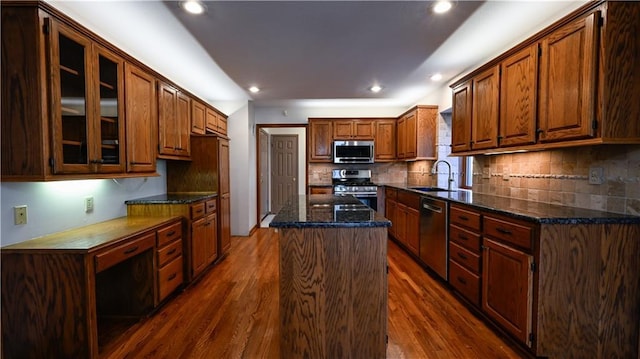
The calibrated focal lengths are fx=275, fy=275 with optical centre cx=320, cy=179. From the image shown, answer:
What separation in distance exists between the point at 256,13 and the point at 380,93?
8.82 ft

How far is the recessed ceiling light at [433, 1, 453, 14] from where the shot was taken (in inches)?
78.8

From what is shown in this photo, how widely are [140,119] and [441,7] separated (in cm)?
269

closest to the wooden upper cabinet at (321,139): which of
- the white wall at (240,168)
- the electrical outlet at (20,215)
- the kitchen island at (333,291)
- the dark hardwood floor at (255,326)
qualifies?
the white wall at (240,168)

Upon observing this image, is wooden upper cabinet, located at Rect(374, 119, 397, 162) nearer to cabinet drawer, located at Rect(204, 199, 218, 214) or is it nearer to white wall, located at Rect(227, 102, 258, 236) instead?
white wall, located at Rect(227, 102, 258, 236)

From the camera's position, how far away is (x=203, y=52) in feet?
9.30

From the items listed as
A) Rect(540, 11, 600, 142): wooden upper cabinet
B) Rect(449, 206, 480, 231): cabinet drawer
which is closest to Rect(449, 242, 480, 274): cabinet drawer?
Rect(449, 206, 480, 231): cabinet drawer

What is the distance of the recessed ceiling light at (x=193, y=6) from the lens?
77.3 inches

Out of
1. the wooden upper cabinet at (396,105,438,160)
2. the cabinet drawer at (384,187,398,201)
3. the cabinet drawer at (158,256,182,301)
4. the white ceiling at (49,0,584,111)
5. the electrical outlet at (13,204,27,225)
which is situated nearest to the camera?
the electrical outlet at (13,204,27,225)

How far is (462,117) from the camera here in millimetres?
3033

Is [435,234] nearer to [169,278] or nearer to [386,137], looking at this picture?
[169,278]

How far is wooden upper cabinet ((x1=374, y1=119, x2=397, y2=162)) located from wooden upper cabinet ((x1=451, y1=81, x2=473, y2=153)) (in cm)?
216

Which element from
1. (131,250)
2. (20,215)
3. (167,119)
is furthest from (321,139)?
(20,215)

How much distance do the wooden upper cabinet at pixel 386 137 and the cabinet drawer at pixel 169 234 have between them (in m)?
3.77

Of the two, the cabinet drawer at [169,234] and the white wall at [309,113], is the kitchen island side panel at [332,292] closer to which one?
the cabinet drawer at [169,234]
